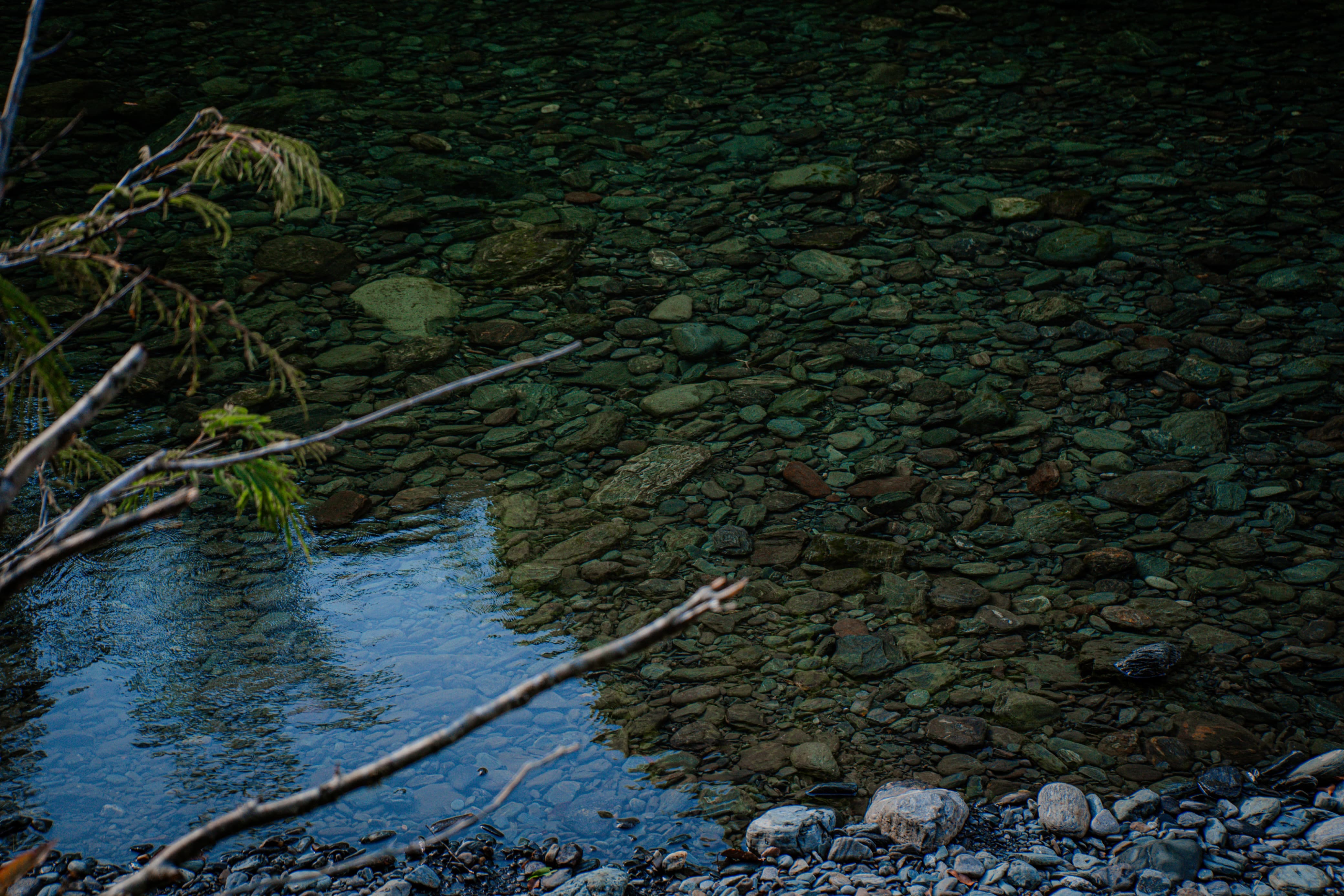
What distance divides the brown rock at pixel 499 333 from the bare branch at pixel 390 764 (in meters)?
4.23

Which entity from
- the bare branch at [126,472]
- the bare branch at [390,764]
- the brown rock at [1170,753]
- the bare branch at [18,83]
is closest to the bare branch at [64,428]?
the bare branch at [126,472]

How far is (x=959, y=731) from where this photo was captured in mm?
3316

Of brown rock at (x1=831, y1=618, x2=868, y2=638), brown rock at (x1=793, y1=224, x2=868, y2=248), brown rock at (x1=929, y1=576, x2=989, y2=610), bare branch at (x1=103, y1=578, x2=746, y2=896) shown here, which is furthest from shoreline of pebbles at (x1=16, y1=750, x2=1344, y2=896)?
brown rock at (x1=793, y1=224, x2=868, y2=248)

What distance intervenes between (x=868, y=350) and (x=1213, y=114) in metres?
3.48

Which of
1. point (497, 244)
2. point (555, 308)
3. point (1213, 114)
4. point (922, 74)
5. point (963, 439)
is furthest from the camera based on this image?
point (922, 74)

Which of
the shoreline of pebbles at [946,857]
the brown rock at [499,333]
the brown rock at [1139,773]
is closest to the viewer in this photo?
the shoreline of pebbles at [946,857]

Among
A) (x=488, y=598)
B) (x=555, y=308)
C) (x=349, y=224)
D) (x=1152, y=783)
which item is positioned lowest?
(x=1152, y=783)

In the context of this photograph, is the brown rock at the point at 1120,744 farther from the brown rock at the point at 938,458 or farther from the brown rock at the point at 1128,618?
the brown rock at the point at 938,458

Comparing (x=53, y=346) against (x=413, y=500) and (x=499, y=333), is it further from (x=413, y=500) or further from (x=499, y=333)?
(x=499, y=333)

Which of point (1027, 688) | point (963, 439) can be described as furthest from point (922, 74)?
point (1027, 688)

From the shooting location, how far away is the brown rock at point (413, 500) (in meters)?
4.46

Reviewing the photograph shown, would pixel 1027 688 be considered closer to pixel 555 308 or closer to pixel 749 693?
pixel 749 693

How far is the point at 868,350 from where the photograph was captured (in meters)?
5.24

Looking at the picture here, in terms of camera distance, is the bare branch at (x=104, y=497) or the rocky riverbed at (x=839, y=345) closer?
the bare branch at (x=104, y=497)
